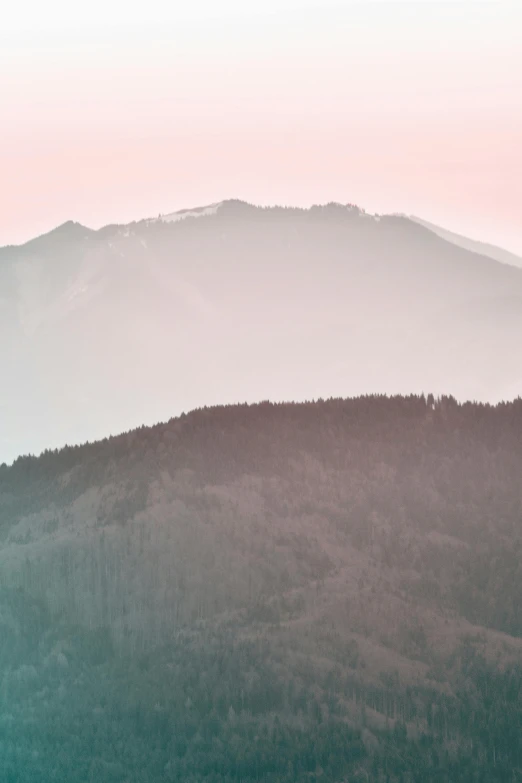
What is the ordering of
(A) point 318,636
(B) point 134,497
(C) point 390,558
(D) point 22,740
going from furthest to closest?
1. (B) point 134,497
2. (C) point 390,558
3. (A) point 318,636
4. (D) point 22,740

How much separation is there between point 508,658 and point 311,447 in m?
14.0

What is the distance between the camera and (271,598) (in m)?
46.2

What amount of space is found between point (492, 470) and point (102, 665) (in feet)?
62.9

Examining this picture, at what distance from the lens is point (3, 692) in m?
43.4

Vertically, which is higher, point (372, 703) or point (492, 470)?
point (492, 470)

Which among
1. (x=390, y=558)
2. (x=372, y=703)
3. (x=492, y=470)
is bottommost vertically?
(x=372, y=703)

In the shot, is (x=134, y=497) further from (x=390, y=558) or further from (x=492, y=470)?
(x=492, y=470)

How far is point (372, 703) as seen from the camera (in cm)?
4094

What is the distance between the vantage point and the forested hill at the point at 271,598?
129 feet

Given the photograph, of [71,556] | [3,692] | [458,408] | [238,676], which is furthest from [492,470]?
[3,692]

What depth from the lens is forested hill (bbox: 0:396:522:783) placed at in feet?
129

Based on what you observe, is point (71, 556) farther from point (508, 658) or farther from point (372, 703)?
point (508, 658)

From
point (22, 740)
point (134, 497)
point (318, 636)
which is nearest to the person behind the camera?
point (22, 740)

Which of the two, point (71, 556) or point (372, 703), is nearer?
point (372, 703)
